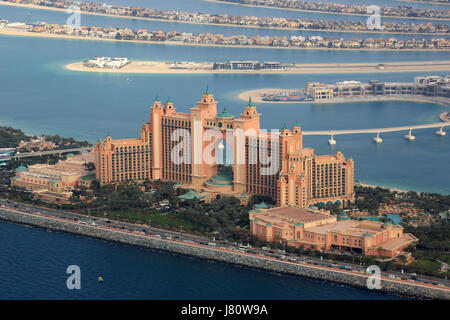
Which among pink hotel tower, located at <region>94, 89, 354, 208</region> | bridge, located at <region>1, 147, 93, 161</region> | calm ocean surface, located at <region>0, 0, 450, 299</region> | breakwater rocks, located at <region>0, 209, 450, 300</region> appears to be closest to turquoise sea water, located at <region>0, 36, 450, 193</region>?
calm ocean surface, located at <region>0, 0, 450, 299</region>

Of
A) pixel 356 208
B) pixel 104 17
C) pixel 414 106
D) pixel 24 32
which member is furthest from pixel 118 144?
pixel 104 17

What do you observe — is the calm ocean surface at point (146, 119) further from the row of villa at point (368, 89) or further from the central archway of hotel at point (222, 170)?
the central archway of hotel at point (222, 170)

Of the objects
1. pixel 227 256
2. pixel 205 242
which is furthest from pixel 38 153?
pixel 227 256

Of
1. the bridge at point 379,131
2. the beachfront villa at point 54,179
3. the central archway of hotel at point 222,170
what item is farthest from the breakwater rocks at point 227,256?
the bridge at point 379,131

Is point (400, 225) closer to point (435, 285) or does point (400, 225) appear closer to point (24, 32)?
point (435, 285)

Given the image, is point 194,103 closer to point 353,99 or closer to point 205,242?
point 353,99

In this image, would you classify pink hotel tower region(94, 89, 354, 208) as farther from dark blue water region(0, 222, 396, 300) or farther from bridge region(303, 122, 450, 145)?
bridge region(303, 122, 450, 145)
